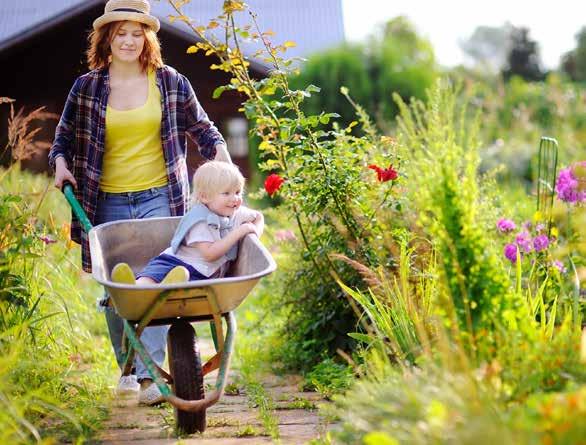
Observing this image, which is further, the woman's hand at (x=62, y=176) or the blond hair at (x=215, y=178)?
the woman's hand at (x=62, y=176)

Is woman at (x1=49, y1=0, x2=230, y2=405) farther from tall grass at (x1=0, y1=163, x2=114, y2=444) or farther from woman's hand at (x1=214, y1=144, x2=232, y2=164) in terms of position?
tall grass at (x1=0, y1=163, x2=114, y2=444)

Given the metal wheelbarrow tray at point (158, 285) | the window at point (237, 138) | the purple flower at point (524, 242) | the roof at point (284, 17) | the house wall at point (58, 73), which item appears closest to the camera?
the metal wheelbarrow tray at point (158, 285)

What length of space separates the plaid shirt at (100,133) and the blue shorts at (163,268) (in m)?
0.55

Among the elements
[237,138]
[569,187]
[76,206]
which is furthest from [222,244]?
[237,138]

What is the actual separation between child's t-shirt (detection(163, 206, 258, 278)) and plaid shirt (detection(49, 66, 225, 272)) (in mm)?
544

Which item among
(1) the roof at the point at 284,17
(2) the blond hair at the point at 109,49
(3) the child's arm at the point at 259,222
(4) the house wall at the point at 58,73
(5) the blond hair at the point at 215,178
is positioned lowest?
(3) the child's arm at the point at 259,222

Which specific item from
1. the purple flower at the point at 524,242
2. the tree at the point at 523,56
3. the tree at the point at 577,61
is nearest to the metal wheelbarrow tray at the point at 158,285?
the purple flower at the point at 524,242

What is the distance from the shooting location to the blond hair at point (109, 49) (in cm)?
405

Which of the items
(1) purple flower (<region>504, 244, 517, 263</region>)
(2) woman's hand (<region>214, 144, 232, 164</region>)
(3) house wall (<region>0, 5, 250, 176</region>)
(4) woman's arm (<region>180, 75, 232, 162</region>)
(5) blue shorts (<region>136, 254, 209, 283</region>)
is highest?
(3) house wall (<region>0, 5, 250, 176</region>)

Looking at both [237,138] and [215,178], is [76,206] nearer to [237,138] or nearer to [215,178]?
[215,178]

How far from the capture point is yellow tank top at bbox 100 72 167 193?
406 centimetres

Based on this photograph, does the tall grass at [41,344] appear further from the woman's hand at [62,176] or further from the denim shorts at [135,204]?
the denim shorts at [135,204]

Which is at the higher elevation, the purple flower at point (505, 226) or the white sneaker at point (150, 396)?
the purple flower at point (505, 226)

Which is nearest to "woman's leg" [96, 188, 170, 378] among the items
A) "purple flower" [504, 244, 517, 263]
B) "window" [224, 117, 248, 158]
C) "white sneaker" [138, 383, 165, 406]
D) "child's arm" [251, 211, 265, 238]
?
"white sneaker" [138, 383, 165, 406]
